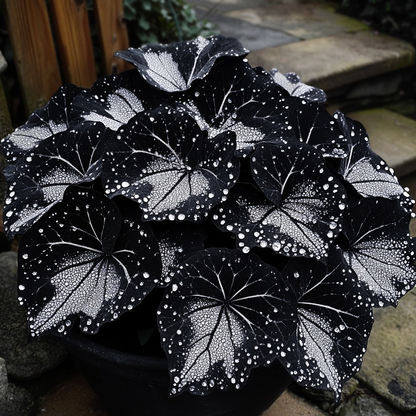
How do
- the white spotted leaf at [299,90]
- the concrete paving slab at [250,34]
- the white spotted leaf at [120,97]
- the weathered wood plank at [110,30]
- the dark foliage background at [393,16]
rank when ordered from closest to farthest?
the white spotted leaf at [120,97] < the white spotted leaf at [299,90] < the weathered wood plank at [110,30] < the concrete paving slab at [250,34] < the dark foliage background at [393,16]

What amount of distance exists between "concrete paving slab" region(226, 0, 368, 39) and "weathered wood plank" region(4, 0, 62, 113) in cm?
175

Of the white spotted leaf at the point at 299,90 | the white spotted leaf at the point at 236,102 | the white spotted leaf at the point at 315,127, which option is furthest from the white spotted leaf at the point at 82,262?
the white spotted leaf at the point at 299,90

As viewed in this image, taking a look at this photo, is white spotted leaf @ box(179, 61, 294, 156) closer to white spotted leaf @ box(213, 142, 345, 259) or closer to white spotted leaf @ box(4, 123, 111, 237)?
white spotted leaf @ box(213, 142, 345, 259)

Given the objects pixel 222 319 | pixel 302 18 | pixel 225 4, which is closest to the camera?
pixel 222 319

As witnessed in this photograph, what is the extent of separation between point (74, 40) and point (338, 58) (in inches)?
58.4

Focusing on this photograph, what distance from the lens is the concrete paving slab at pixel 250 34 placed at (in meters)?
2.91

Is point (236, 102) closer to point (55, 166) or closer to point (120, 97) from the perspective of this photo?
point (120, 97)

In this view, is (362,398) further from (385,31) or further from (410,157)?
(385,31)

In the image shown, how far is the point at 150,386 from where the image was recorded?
112 cm

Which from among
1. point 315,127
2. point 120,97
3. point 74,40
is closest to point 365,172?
point 315,127

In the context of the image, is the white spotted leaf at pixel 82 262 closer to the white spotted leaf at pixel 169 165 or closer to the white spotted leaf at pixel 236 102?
the white spotted leaf at pixel 169 165

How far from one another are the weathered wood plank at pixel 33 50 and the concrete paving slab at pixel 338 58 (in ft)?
3.79

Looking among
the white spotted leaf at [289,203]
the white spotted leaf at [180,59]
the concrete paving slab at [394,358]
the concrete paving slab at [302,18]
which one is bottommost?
the concrete paving slab at [394,358]

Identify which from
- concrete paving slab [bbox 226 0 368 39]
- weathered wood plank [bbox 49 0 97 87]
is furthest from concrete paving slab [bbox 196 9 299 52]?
weathered wood plank [bbox 49 0 97 87]
